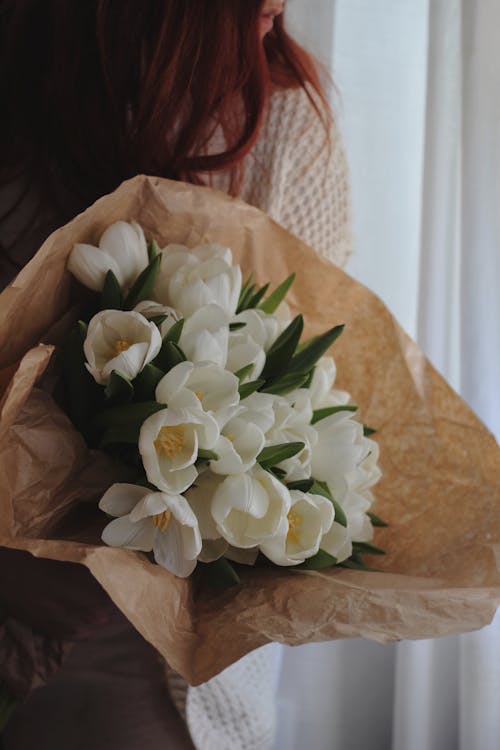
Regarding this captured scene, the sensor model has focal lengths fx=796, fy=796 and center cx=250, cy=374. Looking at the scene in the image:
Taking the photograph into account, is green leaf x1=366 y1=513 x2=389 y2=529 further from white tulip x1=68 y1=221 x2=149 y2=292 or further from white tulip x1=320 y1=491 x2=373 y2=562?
white tulip x1=68 y1=221 x2=149 y2=292

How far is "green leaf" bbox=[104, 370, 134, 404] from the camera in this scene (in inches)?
20.2

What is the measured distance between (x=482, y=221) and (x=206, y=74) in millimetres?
318

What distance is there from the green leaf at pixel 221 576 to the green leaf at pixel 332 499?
77 mm

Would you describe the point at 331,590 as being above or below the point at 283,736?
above

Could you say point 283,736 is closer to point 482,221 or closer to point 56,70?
point 482,221

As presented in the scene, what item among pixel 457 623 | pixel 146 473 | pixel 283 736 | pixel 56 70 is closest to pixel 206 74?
pixel 56 70

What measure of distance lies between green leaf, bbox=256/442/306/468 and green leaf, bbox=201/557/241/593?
0.25 ft

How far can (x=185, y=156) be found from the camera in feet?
2.61

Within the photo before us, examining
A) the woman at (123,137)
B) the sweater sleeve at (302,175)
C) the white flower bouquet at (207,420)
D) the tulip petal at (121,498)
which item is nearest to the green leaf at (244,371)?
the white flower bouquet at (207,420)

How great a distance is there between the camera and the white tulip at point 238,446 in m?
0.51

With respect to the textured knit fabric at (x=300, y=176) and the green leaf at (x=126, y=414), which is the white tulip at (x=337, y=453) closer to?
the green leaf at (x=126, y=414)

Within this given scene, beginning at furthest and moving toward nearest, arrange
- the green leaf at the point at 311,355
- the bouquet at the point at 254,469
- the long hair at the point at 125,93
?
the long hair at the point at 125,93
the green leaf at the point at 311,355
the bouquet at the point at 254,469

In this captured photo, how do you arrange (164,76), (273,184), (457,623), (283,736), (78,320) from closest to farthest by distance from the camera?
(457,623)
(78,320)
(164,76)
(273,184)
(283,736)

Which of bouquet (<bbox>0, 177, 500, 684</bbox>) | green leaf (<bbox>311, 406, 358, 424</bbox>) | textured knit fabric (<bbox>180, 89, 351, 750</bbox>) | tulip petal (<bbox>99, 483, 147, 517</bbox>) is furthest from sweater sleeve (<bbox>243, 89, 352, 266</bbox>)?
tulip petal (<bbox>99, 483, 147, 517</bbox>)
